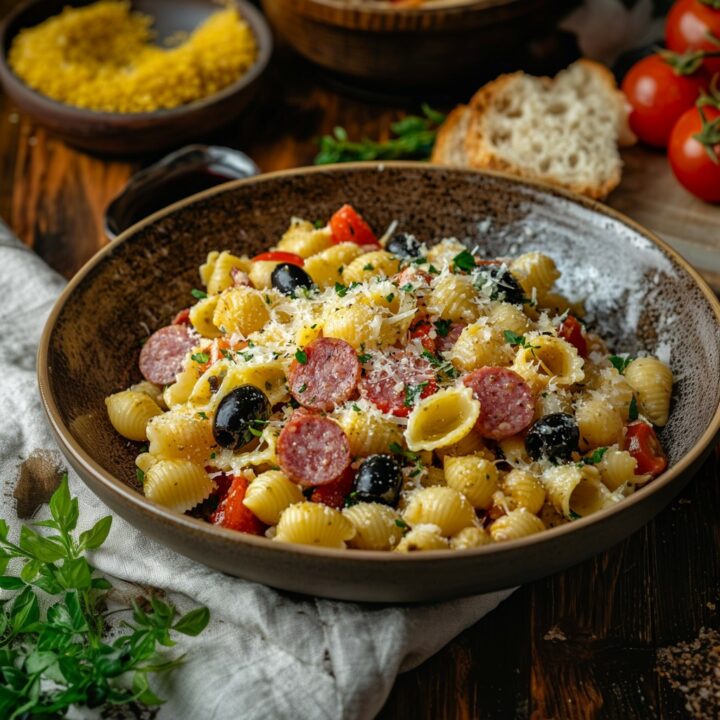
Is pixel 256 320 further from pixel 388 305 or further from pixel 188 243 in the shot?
pixel 188 243

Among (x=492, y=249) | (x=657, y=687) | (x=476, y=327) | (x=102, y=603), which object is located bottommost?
(x=102, y=603)

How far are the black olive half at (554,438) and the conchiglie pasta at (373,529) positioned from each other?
1.42ft

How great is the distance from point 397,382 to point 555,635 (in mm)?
775

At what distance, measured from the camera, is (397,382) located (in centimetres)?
258

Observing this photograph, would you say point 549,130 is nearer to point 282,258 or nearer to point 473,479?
point 282,258

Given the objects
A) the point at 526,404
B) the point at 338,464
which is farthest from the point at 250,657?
the point at 526,404

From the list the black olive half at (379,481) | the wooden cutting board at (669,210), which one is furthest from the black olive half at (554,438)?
the wooden cutting board at (669,210)

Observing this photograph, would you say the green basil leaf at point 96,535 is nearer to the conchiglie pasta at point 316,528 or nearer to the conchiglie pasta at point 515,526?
the conchiglie pasta at point 316,528

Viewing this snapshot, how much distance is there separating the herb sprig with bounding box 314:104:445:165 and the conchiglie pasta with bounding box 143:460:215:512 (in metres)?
2.14

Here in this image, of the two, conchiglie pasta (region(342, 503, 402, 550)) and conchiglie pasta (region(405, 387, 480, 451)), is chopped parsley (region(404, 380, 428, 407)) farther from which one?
conchiglie pasta (region(342, 503, 402, 550))

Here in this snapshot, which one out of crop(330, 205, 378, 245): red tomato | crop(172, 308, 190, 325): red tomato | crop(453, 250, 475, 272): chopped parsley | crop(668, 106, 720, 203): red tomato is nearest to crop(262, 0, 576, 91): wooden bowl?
crop(668, 106, 720, 203): red tomato

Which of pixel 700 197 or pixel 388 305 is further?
pixel 700 197

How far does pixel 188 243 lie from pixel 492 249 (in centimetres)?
105

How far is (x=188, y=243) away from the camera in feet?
11.0
